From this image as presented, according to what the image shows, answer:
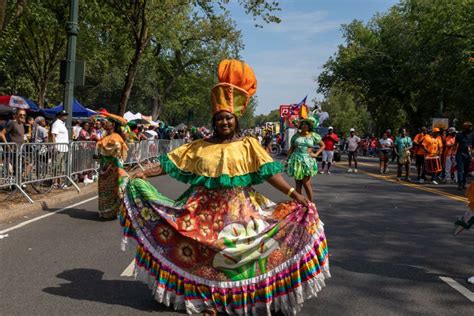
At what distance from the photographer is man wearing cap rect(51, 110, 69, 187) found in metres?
12.1

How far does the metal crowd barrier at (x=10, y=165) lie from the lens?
9.79 m

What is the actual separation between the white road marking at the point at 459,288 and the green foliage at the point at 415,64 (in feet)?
72.6

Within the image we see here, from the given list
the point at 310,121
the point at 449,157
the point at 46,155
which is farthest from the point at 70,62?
the point at 449,157

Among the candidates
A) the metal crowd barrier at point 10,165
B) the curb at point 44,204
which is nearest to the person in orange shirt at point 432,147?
the curb at point 44,204

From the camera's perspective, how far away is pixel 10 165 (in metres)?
9.88

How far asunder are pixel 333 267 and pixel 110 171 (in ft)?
15.3

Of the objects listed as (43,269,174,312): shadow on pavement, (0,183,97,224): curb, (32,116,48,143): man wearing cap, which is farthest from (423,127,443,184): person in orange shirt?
(43,269,174,312): shadow on pavement

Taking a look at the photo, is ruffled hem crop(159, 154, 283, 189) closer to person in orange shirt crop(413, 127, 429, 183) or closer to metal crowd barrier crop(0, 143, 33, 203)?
metal crowd barrier crop(0, 143, 33, 203)

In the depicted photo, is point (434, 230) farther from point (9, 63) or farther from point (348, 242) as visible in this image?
point (9, 63)

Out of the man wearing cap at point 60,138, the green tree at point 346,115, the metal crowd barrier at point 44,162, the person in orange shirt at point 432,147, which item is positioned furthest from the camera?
the green tree at point 346,115

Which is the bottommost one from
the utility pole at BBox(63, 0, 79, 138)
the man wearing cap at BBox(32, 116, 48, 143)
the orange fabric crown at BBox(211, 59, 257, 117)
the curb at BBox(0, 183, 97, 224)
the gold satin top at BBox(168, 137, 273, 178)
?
the curb at BBox(0, 183, 97, 224)

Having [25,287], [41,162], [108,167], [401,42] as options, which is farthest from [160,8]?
[401,42]

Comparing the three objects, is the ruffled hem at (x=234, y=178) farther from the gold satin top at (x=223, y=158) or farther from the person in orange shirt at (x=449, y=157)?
the person in orange shirt at (x=449, y=157)

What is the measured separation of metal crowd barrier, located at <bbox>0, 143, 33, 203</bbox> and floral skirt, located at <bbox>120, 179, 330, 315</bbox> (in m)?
6.46
